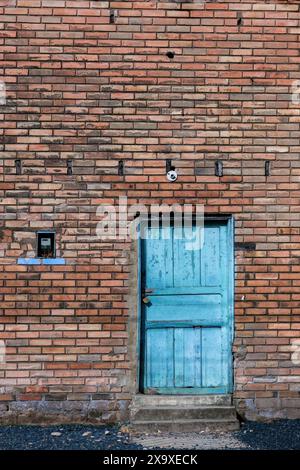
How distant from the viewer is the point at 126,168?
5227mm

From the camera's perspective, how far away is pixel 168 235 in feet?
17.3

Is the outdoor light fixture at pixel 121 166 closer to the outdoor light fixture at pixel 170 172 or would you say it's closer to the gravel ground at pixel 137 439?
the outdoor light fixture at pixel 170 172

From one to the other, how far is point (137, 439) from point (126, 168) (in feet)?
8.39

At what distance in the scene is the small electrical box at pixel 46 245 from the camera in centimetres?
520

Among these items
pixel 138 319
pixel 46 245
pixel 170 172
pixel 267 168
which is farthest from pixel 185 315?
pixel 267 168

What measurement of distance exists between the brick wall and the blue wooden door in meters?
0.16

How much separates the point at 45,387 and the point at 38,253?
4.28ft

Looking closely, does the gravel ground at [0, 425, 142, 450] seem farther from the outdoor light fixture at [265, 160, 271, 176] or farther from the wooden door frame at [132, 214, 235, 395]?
the outdoor light fixture at [265, 160, 271, 176]

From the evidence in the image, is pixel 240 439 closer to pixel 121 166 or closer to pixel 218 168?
pixel 218 168

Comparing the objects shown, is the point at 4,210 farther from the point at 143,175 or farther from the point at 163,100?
the point at 163,100

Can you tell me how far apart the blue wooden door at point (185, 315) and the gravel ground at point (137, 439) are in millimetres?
481

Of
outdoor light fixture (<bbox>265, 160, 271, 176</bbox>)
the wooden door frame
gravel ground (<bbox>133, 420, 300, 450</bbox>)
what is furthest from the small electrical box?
outdoor light fixture (<bbox>265, 160, 271, 176</bbox>)

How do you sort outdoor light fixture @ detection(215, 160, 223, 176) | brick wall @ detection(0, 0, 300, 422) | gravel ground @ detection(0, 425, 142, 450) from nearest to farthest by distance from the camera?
gravel ground @ detection(0, 425, 142, 450)
brick wall @ detection(0, 0, 300, 422)
outdoor light fixture @ detection(215, 160, 223, 176)

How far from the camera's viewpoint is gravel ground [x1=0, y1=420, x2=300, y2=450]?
181 inches
